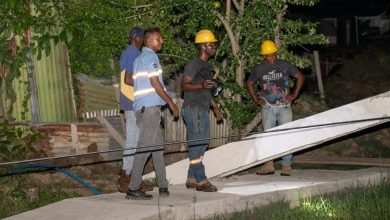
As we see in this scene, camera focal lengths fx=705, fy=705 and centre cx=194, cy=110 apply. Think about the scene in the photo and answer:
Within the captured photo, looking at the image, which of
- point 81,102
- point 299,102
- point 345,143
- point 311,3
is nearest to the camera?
point 311,3

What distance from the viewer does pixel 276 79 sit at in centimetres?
975

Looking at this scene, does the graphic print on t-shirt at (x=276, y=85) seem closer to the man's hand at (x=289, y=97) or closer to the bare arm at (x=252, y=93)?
the man's hand at (x=289, y=97)

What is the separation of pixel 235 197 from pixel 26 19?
473 cm

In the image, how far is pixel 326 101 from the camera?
17062 millimetres

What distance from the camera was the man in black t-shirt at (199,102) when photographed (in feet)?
27.3

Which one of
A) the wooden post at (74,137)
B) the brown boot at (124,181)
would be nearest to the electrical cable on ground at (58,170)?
the brown boot at (124,181)

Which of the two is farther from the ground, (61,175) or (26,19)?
(26,19)

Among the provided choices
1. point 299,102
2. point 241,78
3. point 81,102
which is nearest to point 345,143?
point 299,102

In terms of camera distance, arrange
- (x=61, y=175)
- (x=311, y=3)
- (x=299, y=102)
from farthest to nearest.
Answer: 1. (x=299, y=102)
2. (x=311, y=3)
3. (x=61, y=175)

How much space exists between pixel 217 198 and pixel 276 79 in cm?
253

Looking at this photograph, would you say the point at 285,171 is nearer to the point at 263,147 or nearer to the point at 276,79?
the point at 263,147

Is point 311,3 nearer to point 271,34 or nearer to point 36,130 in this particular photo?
point 271,34

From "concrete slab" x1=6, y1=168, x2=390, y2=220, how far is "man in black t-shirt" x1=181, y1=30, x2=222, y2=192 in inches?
11.6

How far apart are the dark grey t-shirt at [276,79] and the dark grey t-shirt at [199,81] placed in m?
1.52
